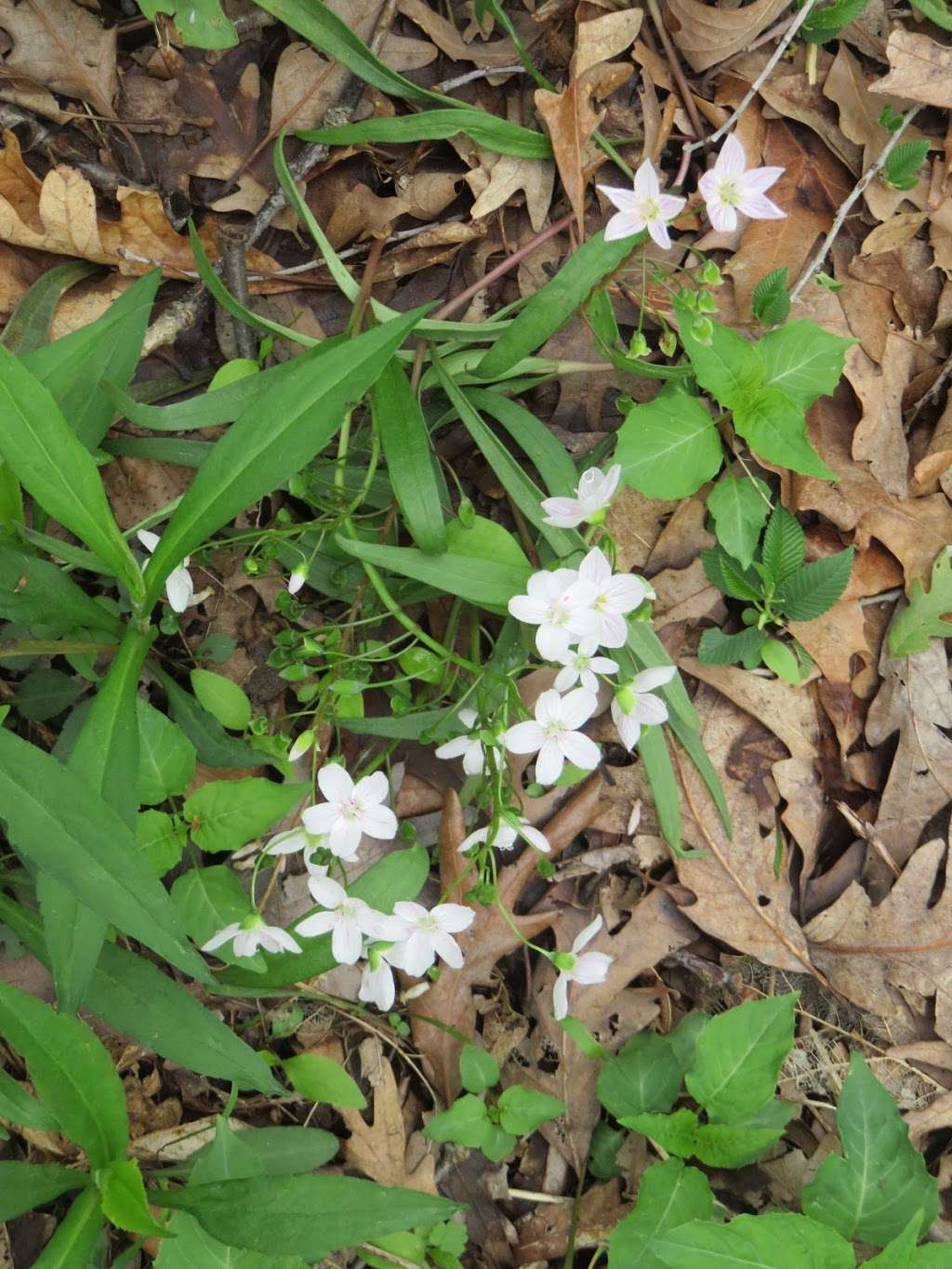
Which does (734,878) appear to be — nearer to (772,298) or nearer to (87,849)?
(772,298)

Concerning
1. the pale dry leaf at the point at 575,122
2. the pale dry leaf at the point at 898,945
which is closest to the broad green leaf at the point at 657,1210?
the pale dry leaf at the point at 898,945

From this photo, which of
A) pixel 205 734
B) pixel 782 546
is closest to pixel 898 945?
pixel 782 546

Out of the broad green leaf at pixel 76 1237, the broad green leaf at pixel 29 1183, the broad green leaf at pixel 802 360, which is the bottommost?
the broad green leaf at pixel 29 1183

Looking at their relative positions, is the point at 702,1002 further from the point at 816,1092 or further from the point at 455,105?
the point at 455,105

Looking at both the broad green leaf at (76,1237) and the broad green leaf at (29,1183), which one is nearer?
the broad green leaf at (76,1237)

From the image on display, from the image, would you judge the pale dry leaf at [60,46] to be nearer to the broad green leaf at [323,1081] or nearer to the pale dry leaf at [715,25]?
the pale dry leaf at [715,25]

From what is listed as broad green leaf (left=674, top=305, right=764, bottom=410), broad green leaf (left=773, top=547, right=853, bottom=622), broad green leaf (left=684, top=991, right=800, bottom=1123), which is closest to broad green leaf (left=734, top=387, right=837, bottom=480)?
broad green leaf (left=674, top=305, right=764, bottom=410)
